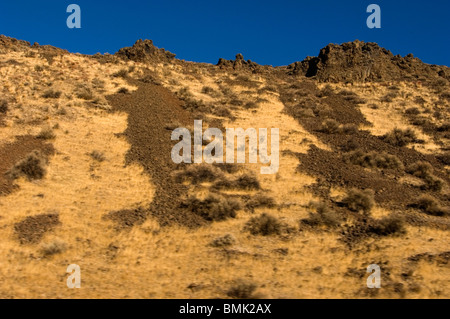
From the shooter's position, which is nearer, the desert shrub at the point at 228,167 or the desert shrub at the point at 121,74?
the desert shrub at the point at 228,167

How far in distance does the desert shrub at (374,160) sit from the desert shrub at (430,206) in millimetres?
4426

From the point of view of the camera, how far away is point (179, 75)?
37.9 metres

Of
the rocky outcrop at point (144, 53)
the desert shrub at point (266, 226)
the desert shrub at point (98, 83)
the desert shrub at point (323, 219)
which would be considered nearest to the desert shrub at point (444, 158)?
the desert shrub at point (323, 219)

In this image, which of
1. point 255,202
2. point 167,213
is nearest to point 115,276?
point 167,213

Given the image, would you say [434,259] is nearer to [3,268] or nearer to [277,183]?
[277,183]

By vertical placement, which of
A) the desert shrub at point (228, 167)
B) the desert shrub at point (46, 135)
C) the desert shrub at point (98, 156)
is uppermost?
the desert shrub at point (46, 135)

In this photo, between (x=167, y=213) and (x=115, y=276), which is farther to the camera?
(x=167, y=213)

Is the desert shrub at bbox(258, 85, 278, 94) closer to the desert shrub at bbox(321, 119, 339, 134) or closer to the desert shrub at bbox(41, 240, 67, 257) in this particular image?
the desert shrub at bbox(321, 119, 339, 134)

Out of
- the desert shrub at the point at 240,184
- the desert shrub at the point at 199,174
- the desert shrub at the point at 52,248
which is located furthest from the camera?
the desert shrub at the point at 199,174

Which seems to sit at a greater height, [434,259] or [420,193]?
[420,193]

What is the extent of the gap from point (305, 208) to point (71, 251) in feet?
30.8

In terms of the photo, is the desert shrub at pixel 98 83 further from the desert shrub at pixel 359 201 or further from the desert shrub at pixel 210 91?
the desert shrub at pixel 359 201

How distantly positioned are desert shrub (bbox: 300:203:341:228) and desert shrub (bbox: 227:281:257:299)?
5.21 meters

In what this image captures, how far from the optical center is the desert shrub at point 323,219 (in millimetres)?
13812
